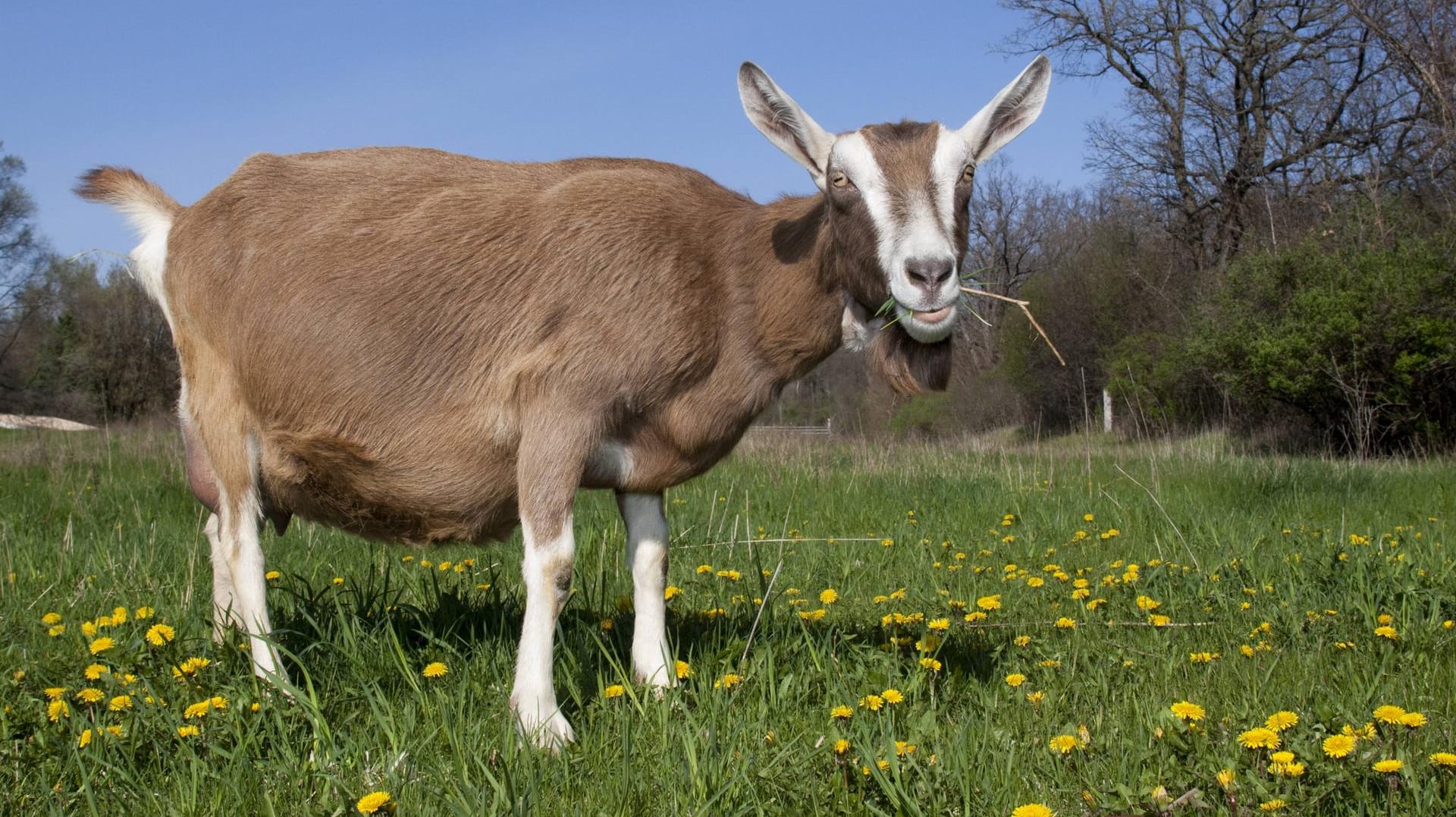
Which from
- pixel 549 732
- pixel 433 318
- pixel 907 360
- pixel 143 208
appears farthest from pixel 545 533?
pixel 143 208

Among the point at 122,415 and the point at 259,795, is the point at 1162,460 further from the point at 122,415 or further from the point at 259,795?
the point at 122,415

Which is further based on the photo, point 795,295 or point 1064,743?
point 795,295

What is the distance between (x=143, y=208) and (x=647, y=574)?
2.52 meters

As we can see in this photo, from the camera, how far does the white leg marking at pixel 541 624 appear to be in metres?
3.28

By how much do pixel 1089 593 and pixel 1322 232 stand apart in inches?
737

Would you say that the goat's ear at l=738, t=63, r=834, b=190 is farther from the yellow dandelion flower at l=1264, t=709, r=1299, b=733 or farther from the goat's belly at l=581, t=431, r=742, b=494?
the yellow dandelion flower at l=1264, t=709, r=1299, b=733

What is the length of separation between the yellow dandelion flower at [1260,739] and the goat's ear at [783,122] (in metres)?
2.11

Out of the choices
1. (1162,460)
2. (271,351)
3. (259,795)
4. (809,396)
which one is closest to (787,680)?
(259,795)

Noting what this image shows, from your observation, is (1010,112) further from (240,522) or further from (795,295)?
(240,522)

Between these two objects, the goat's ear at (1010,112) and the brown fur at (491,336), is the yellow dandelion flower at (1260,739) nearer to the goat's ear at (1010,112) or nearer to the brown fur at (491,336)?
the brown fur at (491,336)

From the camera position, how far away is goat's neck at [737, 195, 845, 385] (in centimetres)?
372

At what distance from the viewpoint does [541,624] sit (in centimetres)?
341

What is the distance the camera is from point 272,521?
4.44 m

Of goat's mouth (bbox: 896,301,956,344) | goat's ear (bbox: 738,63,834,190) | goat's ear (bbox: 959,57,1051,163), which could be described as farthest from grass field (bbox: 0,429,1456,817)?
goat's ear (bbox: 959,57,1051,163)
